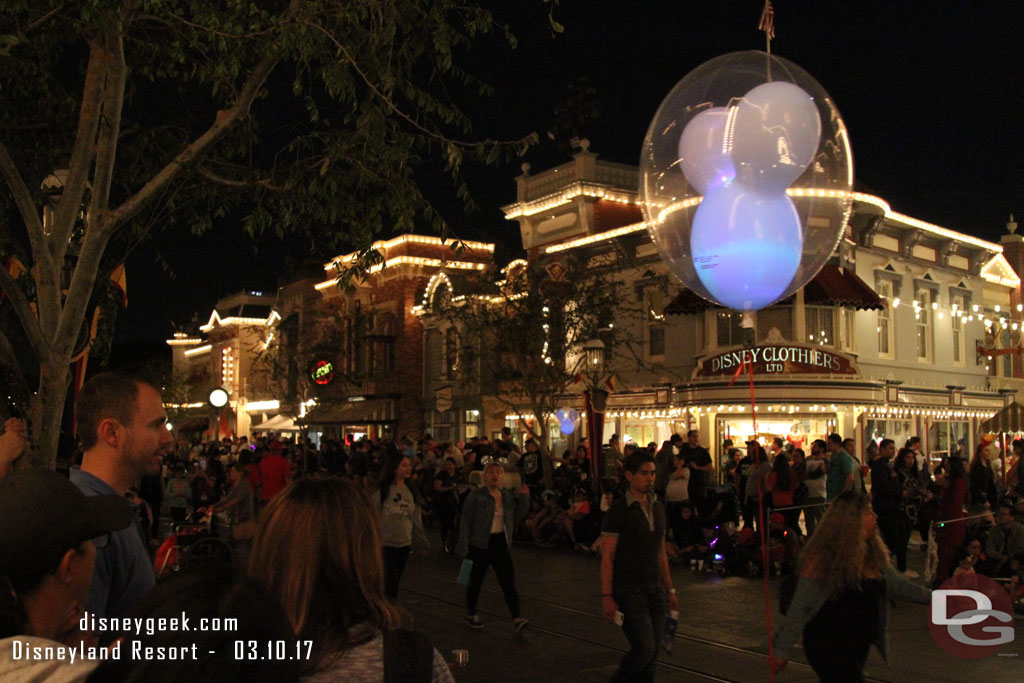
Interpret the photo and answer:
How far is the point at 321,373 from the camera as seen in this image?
131 ft

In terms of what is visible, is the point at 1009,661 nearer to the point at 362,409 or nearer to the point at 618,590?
the point at 618,590

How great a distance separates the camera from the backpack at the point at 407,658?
7.91 feet

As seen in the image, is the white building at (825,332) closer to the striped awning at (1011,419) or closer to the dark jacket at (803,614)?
the striped awning at (1011,419)

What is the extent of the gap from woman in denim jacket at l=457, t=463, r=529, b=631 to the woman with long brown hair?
278 inches

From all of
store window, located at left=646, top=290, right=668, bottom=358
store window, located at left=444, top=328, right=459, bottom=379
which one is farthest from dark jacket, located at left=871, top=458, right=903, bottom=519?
store window, located at left=444, top=328, right=459, bottom=379

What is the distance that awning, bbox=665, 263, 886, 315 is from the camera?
23094 millimetres

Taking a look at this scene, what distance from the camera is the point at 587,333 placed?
23.5 meters

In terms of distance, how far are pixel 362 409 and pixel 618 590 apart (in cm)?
3791

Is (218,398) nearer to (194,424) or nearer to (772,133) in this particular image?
(194,424)

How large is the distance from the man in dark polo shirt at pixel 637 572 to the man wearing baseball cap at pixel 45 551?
472cm

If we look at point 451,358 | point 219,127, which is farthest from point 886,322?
point 219,127

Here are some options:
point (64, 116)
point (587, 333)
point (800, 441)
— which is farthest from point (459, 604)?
point (800, 441)

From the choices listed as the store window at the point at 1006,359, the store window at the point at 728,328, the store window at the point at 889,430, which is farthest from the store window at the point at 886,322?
the store window at the point at 1006,359

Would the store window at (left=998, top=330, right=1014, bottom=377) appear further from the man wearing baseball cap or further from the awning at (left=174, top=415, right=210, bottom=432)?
the awning at (left=174, top=415, right=210, bottom=432)
